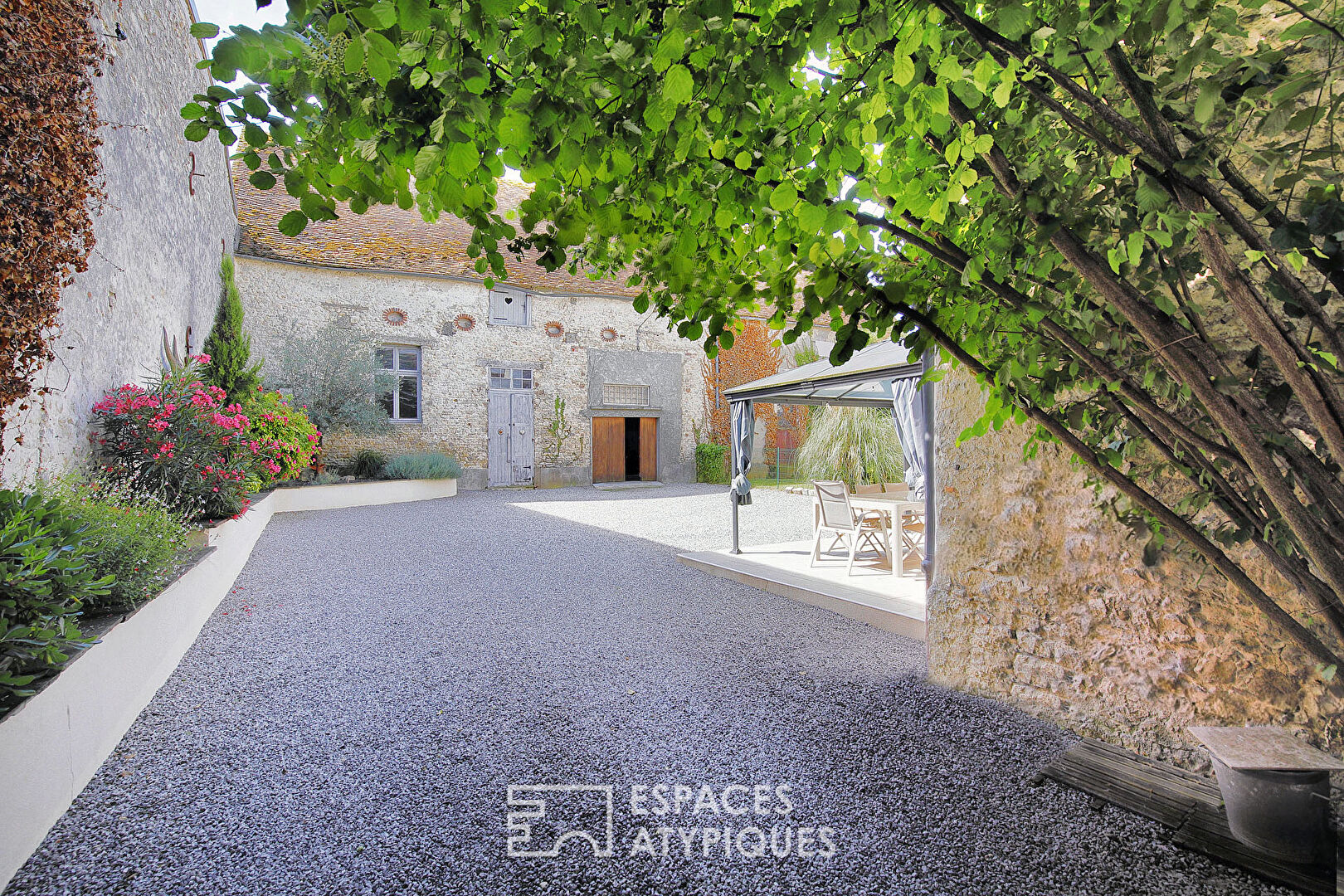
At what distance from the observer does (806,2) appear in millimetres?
944

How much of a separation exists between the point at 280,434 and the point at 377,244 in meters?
6.26

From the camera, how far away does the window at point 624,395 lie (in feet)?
50.6

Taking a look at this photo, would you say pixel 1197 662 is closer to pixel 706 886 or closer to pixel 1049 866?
pixel 1049 866

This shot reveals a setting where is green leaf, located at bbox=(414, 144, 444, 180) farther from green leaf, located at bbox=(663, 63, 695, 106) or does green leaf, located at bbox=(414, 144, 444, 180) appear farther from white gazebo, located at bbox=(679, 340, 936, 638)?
white gazebo, located at bbox=(679, 340, 936, 638)

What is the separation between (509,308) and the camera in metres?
14.3

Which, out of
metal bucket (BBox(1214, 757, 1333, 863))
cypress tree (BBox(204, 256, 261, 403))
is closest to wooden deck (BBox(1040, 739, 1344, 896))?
metal bucket (BBox(1214, 757, 1333, 863))

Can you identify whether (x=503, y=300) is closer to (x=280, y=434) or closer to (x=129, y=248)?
(x=280, y=434)

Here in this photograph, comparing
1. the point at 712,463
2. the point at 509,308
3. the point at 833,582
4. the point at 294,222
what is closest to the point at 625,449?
the point at 712,463

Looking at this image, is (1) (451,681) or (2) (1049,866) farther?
(1) (451,681)

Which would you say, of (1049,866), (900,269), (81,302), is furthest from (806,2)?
(81,302)

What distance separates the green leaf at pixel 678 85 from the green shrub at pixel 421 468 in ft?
40.6

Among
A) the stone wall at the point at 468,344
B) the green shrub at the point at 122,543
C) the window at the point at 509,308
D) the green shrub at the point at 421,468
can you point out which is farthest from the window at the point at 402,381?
the green shrub at the point at 122,543

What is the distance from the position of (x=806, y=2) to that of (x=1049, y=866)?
2364 mm

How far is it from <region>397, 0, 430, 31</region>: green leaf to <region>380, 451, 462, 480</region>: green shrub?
12.4 metres
